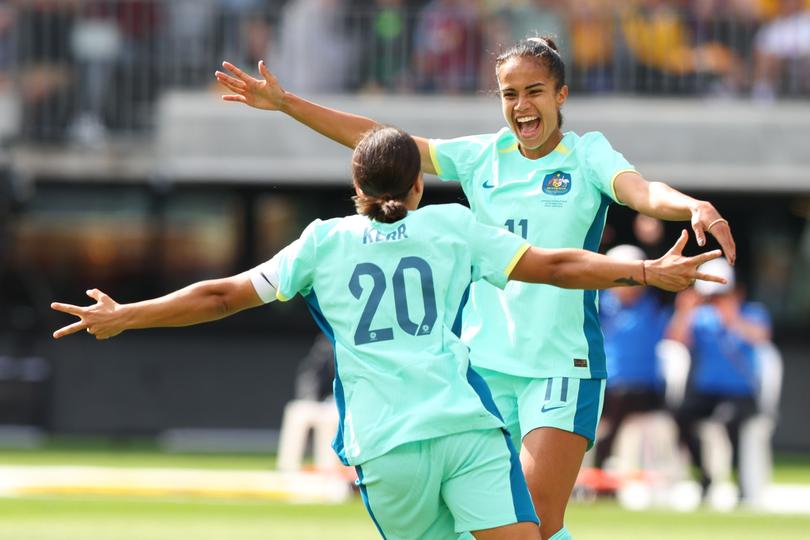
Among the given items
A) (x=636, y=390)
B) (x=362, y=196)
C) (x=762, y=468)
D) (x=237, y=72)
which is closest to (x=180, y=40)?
(x=636, y=390)

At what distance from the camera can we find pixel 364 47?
20.1 meters

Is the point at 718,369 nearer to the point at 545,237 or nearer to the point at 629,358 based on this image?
the point at 629,358

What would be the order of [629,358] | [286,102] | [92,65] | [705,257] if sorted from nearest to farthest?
[705,257] → [286,102] → [629,358] → [92,65]

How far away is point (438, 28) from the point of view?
19.8 m

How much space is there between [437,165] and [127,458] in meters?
13.7

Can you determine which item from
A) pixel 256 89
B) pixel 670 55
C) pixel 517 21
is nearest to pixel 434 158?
pixel 256 89

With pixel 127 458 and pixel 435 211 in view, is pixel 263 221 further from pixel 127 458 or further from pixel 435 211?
pixel 435 211

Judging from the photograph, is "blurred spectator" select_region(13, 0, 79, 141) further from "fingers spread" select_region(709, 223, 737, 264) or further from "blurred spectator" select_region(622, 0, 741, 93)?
"fingers spread" select_region(709, 223, 737, 264)

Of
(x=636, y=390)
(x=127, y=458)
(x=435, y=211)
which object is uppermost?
(x=435, y=211)

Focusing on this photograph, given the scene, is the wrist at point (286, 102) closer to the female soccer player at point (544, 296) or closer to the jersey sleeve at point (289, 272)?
the female soccer player at point (544, 296)

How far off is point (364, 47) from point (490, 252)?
14740 millimetres

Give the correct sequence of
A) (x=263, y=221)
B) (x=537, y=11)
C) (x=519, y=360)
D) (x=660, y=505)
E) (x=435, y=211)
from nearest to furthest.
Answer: (x=435, y=211), (x=519, y=360), (x=660, y=505), (x=537, y=11), (x=263, y=221)

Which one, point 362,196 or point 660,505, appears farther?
point 660,505

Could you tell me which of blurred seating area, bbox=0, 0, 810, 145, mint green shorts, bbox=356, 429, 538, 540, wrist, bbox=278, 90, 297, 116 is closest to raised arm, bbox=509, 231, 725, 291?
mint green shorts, bbox=356, 429, 538, 540
